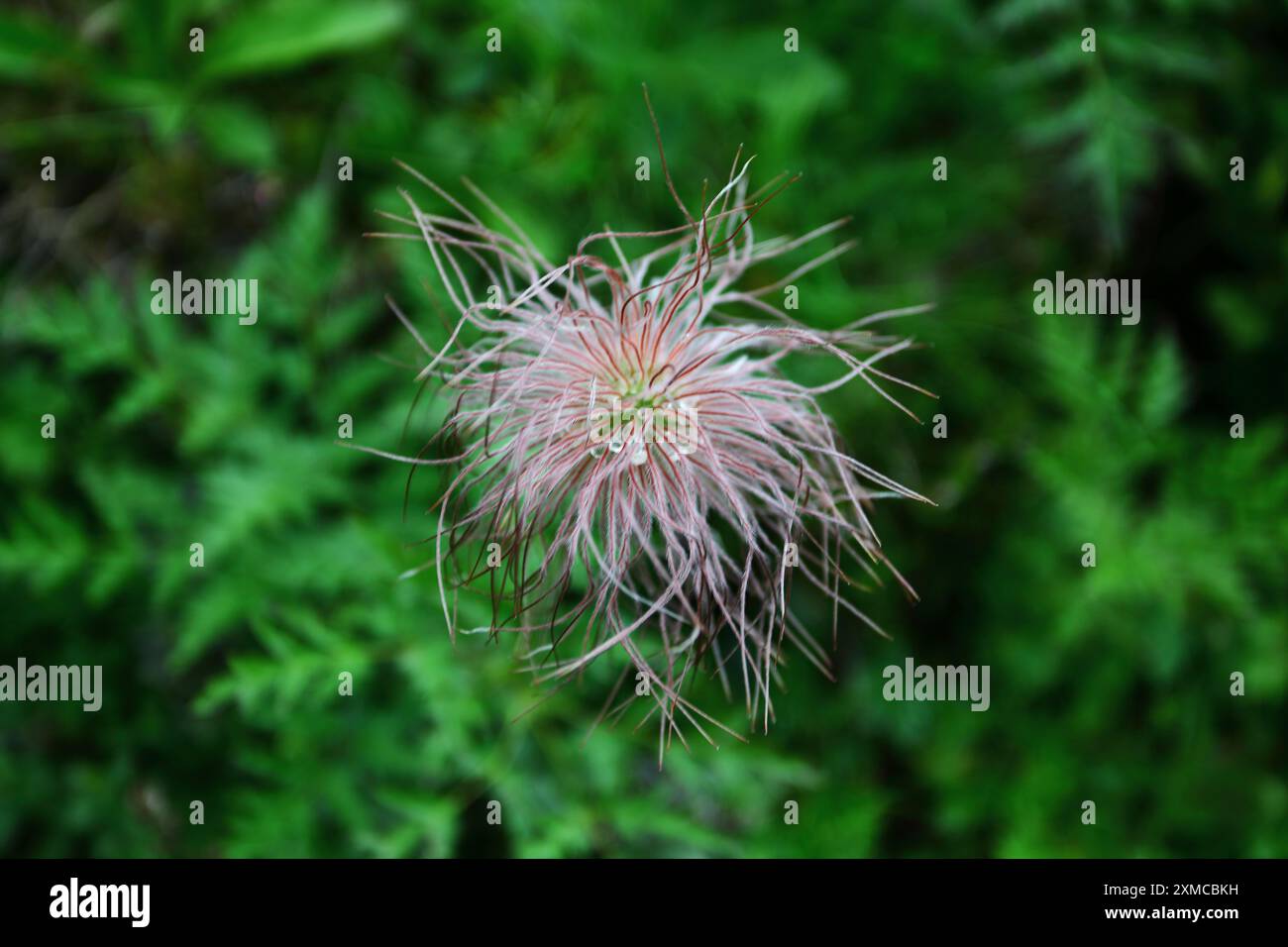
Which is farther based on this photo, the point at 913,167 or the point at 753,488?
the point at 913,167

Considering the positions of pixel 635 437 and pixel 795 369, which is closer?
pixel 635 437

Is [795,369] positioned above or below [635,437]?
above

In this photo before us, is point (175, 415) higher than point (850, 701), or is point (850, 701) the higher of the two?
point (175, 415)

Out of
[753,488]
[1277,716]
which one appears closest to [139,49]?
[753,488]

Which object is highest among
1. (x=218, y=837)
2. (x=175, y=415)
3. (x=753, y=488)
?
(x=175, y=415)

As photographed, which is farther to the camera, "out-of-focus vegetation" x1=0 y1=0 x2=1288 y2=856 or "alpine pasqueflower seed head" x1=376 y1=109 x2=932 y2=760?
"out-of-focus vegetation" x1=0 y1=0 x2=1288 y2=856

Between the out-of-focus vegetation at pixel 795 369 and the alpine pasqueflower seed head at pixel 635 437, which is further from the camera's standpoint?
the out-of-focus vegetation at pixel 795 369
